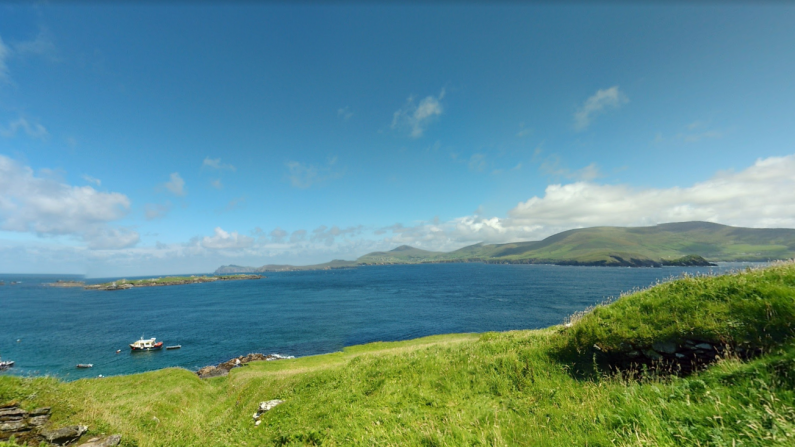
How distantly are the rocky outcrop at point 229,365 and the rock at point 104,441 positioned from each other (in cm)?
3361

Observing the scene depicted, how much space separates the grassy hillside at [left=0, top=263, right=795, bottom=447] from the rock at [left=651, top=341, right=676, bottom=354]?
0.57 feet

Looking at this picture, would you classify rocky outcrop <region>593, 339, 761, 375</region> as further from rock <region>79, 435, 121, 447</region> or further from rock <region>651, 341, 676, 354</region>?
rock <region>79, 435, 121, 447</region>

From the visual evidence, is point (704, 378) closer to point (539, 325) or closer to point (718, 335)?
point (718, 335)

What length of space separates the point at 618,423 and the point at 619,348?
7.89 m

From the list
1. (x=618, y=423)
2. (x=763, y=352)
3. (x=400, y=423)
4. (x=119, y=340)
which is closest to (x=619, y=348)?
(x=763, y=352)

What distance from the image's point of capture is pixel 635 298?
1536 centimetres

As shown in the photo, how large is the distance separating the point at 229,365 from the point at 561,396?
5240 centimetres

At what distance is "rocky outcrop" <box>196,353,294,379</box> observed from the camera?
140ft

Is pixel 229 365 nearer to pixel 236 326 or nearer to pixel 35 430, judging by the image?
pixel 236 326

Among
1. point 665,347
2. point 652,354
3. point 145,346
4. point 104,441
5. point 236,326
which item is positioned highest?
point 665,347

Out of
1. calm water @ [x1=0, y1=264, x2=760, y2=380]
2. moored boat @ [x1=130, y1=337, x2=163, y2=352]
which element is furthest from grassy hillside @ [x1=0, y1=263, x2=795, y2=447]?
moored boat @ [x1=130, y1=337, x2=163, y2=352]

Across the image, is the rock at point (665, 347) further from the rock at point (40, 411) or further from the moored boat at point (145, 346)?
the moored boat at point (145, 346)

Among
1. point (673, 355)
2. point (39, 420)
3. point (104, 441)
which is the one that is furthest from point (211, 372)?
point (673, 355)

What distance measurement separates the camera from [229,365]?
1849 inches
